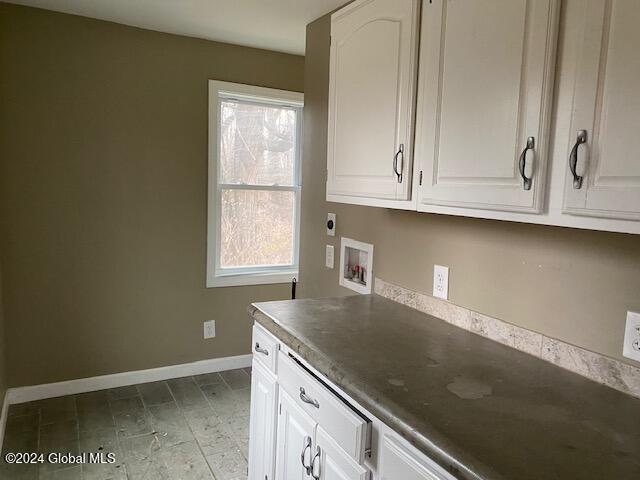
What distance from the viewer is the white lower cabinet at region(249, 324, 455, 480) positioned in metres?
1.19

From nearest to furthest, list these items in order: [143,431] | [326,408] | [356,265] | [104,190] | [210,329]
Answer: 1. [326,408]
2. [356,265]
3. [143,431]
4. [104,190]
5. [210,329]

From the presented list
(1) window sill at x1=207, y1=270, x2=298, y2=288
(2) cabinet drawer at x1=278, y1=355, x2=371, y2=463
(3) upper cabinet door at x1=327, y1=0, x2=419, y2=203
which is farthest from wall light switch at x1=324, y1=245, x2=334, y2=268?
(1) window sill at x1=207, y1=270, x2=298, y2=288

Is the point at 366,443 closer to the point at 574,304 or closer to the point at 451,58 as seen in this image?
the point at 574,304

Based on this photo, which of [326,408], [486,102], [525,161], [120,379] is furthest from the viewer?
[120,379]

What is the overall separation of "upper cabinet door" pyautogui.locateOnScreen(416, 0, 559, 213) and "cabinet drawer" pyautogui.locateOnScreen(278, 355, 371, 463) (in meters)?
0.69

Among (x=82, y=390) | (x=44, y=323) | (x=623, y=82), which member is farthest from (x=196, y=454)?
(x=623, y=82)

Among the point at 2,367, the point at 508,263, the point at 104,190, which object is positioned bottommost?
the point at 2,367

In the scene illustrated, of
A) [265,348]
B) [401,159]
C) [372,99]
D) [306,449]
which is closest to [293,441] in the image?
[306,449]

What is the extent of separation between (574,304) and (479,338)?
0.38 m

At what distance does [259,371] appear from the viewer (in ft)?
6.46

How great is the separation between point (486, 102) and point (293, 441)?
→ 4.17ft

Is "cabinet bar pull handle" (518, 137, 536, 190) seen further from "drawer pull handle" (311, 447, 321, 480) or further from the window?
the window

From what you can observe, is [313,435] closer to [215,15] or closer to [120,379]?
[120,379]

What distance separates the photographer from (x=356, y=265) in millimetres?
2438
